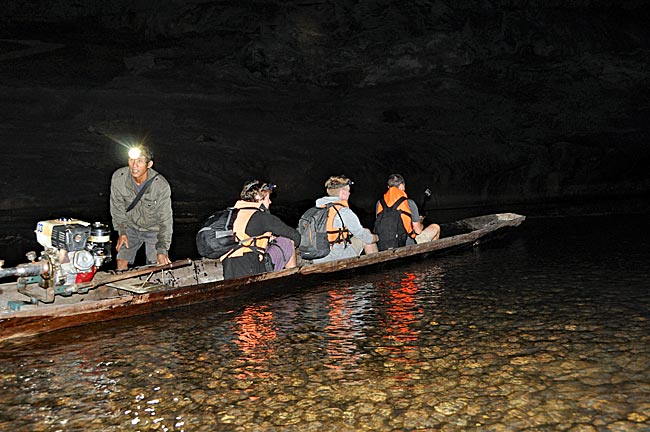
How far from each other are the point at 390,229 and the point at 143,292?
14.6 feet

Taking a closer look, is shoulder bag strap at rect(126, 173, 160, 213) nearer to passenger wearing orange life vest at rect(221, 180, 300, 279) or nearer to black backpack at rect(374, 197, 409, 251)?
passenger wearing orange life vest at rect(221, 180, 300, 279)

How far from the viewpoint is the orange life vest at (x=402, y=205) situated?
9.82 metres

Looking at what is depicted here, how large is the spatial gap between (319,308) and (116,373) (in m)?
2.75

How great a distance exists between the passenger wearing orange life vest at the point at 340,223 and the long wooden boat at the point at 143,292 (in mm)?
232

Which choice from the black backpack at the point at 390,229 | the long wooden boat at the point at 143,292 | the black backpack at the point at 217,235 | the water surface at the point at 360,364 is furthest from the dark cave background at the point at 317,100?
the water surface at the point at 360,364

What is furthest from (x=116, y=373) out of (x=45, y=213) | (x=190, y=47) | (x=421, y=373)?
(x=45, y=213)

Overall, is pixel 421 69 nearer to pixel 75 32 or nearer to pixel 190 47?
pixel 190 47

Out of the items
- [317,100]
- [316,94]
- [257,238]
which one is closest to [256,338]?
[257,238]

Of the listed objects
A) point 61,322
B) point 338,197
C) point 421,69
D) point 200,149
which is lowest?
point 61,322

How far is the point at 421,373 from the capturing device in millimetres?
5012

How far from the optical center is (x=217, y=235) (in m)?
7.16

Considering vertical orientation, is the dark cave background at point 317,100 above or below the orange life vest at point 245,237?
above

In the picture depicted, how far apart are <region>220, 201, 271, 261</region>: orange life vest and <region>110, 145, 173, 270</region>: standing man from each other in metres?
0.97

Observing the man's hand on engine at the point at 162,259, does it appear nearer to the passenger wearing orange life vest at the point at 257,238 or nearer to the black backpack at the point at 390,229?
the passenger wearing orange life vest at the point at 257,238
